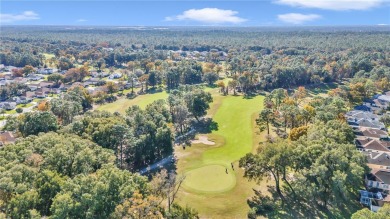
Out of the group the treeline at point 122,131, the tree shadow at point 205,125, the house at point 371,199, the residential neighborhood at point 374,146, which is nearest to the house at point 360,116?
the residential neighborhood at point 374,146

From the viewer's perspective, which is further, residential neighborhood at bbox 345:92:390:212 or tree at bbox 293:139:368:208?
residential neighborhood at bbox 345:92:390:212

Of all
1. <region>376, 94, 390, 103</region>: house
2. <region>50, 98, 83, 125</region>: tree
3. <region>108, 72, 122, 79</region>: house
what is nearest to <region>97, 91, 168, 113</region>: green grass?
<region>50, 98, 83, 125</region>: tree

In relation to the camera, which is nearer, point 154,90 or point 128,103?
point 128,103

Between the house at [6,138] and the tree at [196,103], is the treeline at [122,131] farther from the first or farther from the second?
the tree at [196,103]

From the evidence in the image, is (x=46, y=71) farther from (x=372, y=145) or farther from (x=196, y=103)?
(x=372, y=145)

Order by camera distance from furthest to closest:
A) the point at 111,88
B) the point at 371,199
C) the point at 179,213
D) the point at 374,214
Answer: the point at 111,88 → the point at 371,199 → the point at 179,213 → the point at 374,214

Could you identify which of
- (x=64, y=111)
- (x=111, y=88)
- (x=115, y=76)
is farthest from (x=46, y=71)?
(x=64, y=111)

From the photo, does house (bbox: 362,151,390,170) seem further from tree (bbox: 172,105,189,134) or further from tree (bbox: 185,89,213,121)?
tree (bbox: 185,89,213,121)
